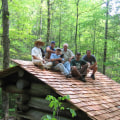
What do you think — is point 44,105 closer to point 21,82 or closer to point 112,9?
point 21,82

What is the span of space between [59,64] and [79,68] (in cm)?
110

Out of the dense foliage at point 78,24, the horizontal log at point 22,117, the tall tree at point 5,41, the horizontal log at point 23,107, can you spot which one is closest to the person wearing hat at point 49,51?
the horizontal log at point 23,107

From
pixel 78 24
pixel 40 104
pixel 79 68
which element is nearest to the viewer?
pixel 40 104

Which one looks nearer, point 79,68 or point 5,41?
point 79,68

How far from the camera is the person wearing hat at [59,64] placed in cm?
575

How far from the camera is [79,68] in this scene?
6.45 metres

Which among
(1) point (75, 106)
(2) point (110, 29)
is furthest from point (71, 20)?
(1) point (75, 106)

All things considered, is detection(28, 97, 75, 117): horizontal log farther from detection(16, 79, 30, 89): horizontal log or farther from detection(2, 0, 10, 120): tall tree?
detection(2, 0, 10, 120): tall tree

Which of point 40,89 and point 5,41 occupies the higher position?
point 5,41

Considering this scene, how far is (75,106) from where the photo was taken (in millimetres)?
3785

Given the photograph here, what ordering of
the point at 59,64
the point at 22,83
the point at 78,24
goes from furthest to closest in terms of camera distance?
1. the point at 78,24
2. the point at 59,64
3. the point at 22,83

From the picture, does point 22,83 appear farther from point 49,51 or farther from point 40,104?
point 49,51

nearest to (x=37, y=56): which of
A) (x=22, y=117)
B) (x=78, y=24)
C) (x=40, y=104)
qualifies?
(x=40, y=104)

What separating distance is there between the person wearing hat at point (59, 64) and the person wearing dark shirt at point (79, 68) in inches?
11.8
